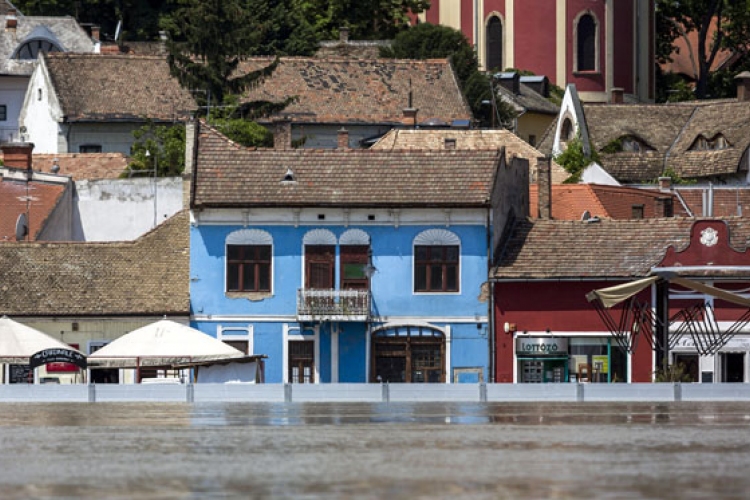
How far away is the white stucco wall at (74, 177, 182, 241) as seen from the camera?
75688 millimetres

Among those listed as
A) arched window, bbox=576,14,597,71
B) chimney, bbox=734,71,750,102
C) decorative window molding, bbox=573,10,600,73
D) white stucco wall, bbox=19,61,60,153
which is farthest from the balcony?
arched window, bbox=576,14,597,71

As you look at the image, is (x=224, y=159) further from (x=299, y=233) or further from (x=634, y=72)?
(x=634, y=72)

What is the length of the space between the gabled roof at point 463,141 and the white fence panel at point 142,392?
2662cm

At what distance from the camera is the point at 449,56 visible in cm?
10056

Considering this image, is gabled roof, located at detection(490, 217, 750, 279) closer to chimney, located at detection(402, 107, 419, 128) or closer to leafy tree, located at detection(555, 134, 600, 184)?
leafy tree, located at detection(555, 134, 600, 184)

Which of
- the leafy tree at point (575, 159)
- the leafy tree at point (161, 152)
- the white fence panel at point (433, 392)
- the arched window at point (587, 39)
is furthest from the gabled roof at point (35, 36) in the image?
the white fence panel at point (433, 392)

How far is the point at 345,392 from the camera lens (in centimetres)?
5575

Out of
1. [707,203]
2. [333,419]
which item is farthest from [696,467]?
[707,203]

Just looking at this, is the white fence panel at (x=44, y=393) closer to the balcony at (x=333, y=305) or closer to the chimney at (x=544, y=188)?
the balcony at (x=333, y=305)

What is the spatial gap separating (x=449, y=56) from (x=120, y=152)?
1683cm

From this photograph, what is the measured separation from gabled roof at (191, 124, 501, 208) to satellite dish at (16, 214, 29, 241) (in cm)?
903

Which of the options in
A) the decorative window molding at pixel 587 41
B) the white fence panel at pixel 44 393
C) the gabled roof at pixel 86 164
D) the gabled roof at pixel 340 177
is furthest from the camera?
the decorative window molding at pixel 587 41

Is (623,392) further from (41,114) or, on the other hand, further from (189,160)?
(41,114)

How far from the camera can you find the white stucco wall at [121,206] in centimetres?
7569
